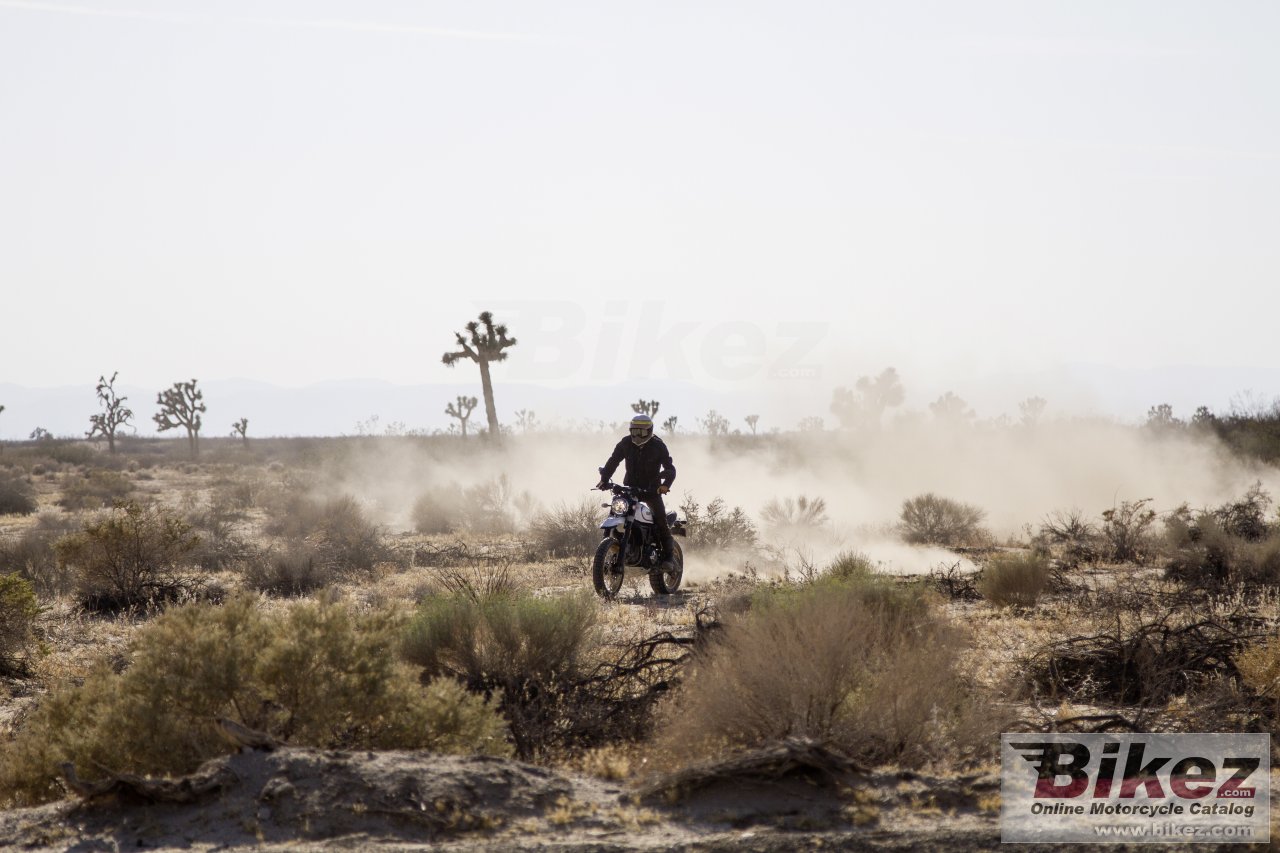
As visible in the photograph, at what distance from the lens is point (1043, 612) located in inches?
558

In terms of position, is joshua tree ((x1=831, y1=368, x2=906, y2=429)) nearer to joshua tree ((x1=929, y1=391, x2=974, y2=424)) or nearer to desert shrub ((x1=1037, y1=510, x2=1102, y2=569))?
joshua tree ((x1=929, y1=391, x2=974, y2=424))

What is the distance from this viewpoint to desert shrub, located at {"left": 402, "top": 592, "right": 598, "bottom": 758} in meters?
8.95

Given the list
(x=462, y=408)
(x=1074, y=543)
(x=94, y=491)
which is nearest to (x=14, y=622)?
(x=1074, y=543)

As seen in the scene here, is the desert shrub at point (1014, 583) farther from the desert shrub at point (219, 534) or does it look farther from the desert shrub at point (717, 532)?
the desert shrub at point (219, 534)

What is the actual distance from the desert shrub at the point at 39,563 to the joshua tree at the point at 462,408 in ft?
139

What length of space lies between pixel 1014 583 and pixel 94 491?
3261cm

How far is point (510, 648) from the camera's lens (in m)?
9.39

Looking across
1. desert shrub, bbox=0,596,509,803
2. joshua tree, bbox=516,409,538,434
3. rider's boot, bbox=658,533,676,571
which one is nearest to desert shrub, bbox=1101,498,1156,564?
rider's boot, bbox=658,533,676,571

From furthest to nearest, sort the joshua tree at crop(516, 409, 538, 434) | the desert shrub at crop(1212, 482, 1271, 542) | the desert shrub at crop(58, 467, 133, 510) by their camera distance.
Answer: the joshua tree at crop(516, 409, 538, 434)
the desert shrub at crop(58, 467, 133, 510)
the desert shrub at crop(1212, 482, 1271, 542)

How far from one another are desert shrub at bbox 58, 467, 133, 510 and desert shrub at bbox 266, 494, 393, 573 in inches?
263

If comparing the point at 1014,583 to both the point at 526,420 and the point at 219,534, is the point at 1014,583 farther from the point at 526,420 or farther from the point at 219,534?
the point at 526,420

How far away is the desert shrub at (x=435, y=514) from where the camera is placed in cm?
2881

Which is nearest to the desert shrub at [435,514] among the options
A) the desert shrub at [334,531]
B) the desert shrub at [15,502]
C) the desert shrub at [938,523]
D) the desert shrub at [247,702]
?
the desert shrub at [334,531]

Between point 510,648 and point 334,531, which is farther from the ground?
point 334,531
